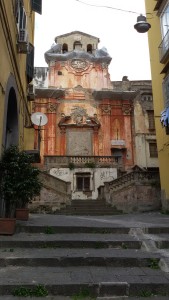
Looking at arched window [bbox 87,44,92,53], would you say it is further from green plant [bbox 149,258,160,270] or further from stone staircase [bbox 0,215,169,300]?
green plant [bbox 149,258,160,270]

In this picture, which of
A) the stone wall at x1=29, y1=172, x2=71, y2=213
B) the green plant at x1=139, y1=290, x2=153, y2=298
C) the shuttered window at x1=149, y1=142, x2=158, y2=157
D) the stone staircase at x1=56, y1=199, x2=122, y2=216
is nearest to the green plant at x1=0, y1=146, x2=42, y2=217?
the green plant at x1=139, y1=290, x2=153, y2=298

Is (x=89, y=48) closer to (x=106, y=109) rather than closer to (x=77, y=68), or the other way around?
(x=77, y=68)

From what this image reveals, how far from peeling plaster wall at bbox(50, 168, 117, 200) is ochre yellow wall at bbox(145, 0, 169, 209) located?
6859 mm

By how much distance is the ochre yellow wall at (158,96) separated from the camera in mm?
14609

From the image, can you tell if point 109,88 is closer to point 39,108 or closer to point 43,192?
point 39,108

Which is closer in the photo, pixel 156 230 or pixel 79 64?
pixel 156 230

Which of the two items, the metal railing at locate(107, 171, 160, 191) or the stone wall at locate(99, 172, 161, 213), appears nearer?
the stone wall at locate(99, 172, 161, 213)

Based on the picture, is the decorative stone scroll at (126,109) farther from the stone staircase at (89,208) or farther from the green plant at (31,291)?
the green plant at (31,291)

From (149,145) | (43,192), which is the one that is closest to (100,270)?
(43,192)

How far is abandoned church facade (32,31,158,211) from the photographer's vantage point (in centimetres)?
2567

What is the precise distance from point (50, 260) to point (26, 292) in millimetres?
1039

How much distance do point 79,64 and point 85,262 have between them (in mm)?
25342

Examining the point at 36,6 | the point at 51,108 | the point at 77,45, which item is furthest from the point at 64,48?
the point at 36,6

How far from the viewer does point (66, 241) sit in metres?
6.06
